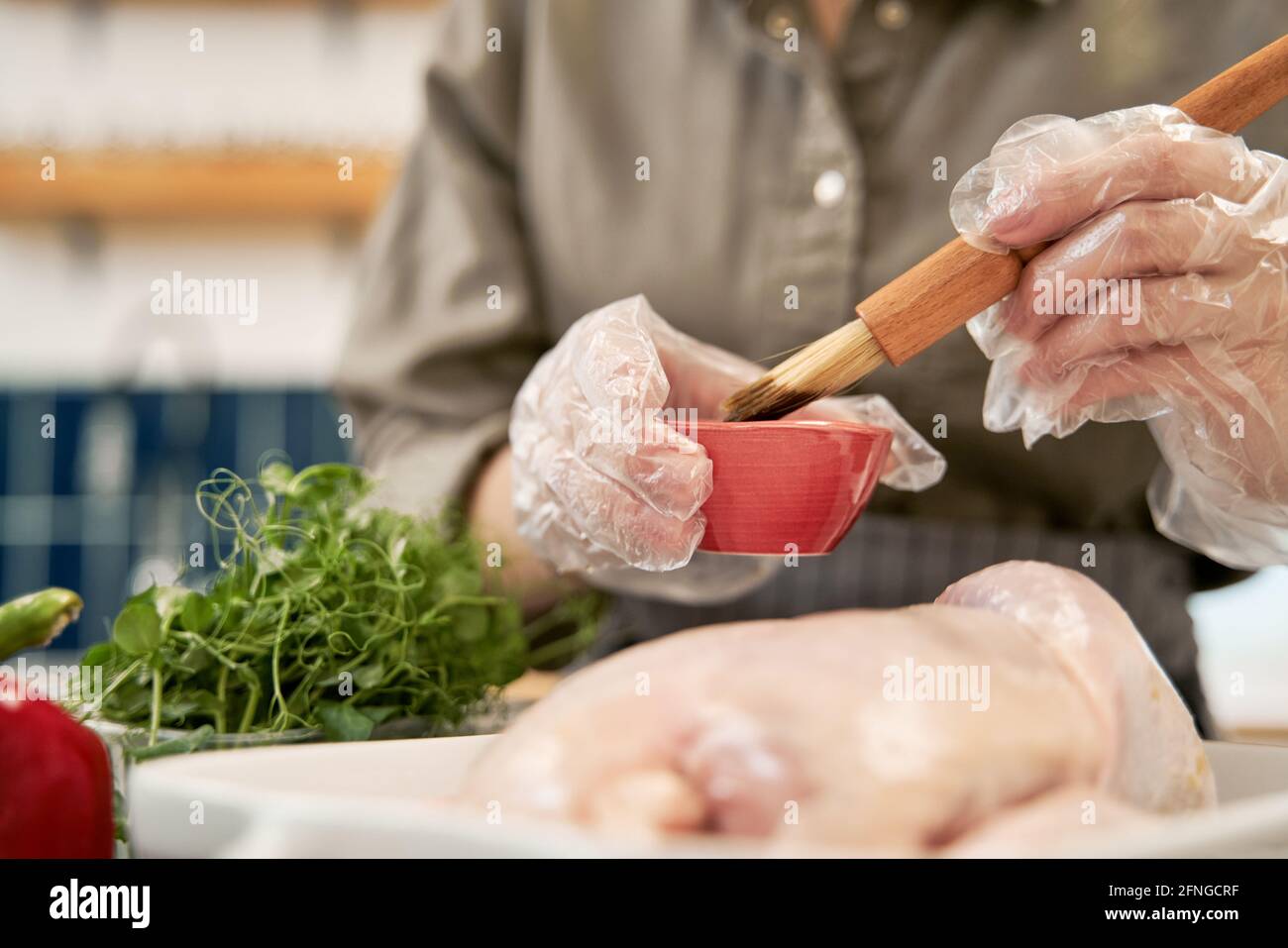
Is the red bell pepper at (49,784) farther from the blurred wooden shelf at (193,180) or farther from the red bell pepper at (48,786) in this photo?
the blurred wooden shelf at (193,180)

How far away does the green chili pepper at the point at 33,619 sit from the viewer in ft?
1.42

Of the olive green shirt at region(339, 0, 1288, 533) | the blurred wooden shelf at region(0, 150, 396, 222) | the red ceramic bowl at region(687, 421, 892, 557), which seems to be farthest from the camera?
the blurred wooden shelf at region(0, 150, 396, 222)

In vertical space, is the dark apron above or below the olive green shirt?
below

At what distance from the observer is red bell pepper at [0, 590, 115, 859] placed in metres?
0.38

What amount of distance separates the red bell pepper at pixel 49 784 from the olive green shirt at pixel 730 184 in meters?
0.59

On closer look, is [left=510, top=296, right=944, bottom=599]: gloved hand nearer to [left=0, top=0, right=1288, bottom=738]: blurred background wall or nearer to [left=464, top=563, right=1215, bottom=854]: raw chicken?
[left=464, top=563, right=1215, bottom=854]: raw chicken

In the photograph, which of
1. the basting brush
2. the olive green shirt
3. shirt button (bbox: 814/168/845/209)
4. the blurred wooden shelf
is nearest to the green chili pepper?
the basting brush

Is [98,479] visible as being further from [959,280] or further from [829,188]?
[959,280]

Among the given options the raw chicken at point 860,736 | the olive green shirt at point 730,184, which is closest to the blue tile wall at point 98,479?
the olive green shirt at point 730,184

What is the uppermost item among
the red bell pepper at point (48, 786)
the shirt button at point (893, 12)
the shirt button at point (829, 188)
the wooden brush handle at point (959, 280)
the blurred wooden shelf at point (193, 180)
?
the blurred wooden shelf at point (193, 180)

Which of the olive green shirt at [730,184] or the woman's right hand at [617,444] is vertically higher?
the olive green shirt at [730,184]

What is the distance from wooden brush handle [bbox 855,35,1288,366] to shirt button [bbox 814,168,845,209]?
0.39 metres

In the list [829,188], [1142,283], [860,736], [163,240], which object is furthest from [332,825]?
[163,240]
